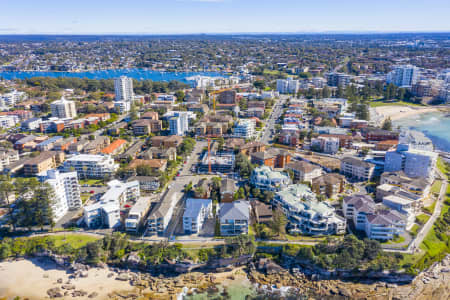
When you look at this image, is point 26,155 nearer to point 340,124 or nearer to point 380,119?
point 340,124

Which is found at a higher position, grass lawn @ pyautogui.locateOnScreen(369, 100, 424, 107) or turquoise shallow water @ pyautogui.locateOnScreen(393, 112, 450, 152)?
grass lawn @ pyautogui.locateOnScreen(369, 100, 424, 107)

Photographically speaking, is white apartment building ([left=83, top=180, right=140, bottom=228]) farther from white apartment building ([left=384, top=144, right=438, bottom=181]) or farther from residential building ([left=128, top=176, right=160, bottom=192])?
white apartment building ([left=384, top=144, right=438, bottom=181])

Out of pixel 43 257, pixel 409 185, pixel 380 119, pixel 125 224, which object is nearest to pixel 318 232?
pixel 409 185

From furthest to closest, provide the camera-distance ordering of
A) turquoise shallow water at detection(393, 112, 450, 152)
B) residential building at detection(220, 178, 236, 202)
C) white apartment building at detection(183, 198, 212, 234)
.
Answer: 1. turquoise shallow water at detection(393, 112, 450, 152)
2. residential building at detection(220, 178, 236, 202)
3. white apartment building at detection(183, 198, 212, 234)

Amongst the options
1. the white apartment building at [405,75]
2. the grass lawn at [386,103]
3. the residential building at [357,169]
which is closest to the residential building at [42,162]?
the residential building at [357,169]

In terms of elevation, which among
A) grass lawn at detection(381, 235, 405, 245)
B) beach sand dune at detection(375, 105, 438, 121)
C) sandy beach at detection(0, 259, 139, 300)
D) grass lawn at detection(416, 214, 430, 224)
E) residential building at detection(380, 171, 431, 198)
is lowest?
sandy beach at detection(0, 259, 139, 300)

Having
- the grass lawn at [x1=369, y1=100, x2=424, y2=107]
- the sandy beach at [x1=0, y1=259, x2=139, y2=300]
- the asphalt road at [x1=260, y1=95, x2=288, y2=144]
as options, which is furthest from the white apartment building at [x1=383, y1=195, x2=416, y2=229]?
the grass lawn at [x1=369, y1=100, x2=424, y2=107]

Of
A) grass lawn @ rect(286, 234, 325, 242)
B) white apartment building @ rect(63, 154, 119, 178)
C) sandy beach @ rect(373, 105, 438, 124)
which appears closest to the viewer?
grass lawn @ rect(286, 234, 325, 242)
